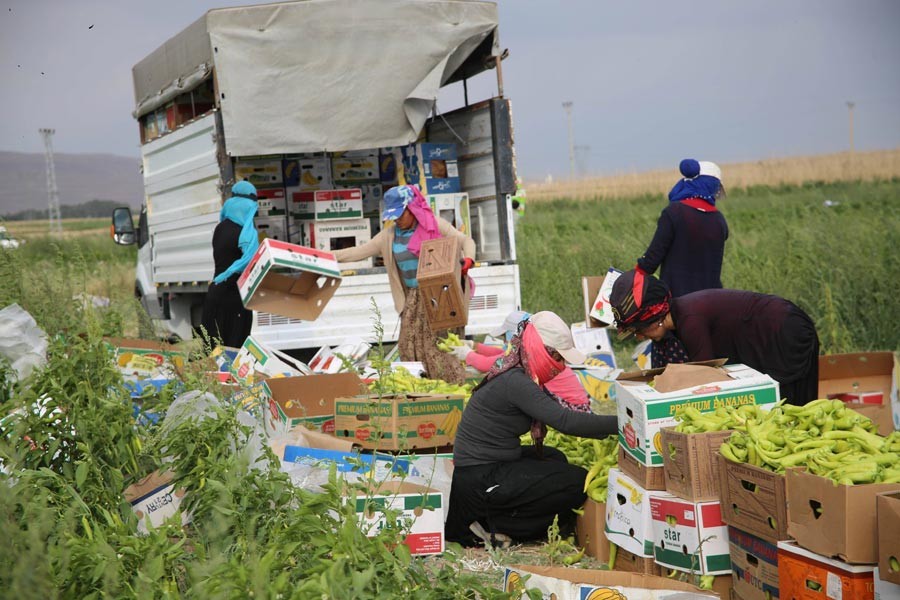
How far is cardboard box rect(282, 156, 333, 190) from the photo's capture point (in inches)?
433

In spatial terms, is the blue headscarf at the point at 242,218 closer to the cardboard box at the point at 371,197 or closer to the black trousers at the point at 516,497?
the cardboard box at the point at 371,197

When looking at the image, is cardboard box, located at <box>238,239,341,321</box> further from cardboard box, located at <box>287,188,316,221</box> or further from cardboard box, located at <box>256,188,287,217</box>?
cardboard box, located at <box>256,188,287,217</box>

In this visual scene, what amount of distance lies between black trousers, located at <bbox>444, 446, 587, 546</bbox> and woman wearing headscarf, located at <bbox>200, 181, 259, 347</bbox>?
4.18m

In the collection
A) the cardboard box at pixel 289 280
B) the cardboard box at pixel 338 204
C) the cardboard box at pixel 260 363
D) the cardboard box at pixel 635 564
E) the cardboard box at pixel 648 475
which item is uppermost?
the cardboard box at pixel 338 204

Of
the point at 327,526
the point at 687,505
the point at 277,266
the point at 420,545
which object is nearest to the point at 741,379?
the point at 687,505

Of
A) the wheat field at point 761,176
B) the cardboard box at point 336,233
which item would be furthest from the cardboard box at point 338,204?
the wheat field at point 761,176

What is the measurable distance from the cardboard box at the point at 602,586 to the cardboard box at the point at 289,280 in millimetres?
4373

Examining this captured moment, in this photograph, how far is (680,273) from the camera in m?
6.57

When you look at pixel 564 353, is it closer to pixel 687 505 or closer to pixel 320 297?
pixel 687 505

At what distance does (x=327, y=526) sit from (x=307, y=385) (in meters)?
3.35

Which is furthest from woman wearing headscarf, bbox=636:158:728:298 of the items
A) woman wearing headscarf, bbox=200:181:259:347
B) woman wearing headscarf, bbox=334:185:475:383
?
woman wearing headscarf, bbox=200:181:259:347

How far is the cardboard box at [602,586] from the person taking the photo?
3.15 metres

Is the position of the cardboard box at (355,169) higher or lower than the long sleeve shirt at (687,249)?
higher

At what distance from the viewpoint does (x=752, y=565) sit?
359cm
